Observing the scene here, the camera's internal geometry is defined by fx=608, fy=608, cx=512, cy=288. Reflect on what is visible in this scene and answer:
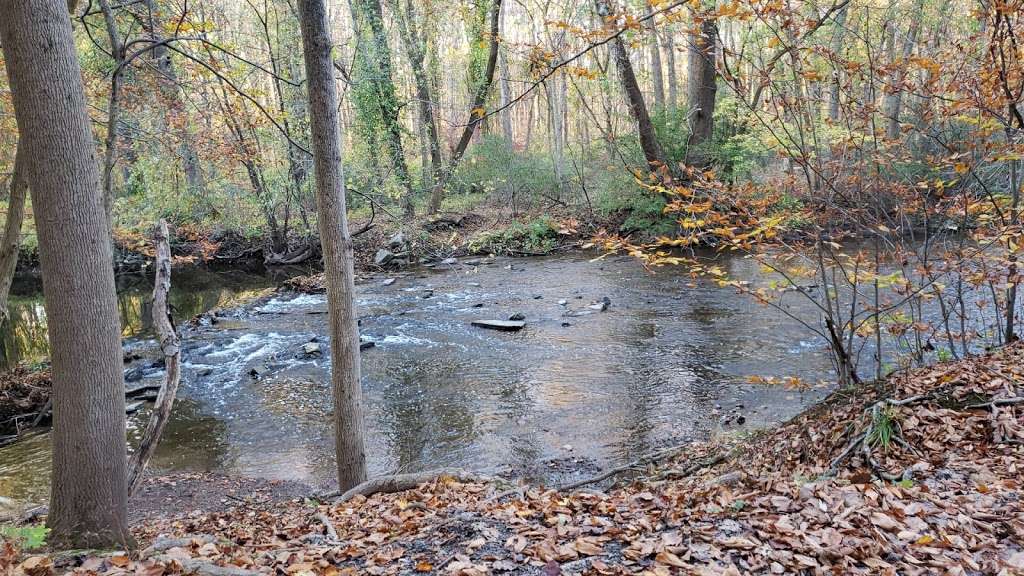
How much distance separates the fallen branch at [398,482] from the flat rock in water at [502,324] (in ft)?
20.7

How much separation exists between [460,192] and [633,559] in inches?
928

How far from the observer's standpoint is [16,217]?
6.38m

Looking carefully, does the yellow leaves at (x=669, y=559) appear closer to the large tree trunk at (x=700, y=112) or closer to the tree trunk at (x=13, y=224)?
the tree trunk at (x=13, y=224)

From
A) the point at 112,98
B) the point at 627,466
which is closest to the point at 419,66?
the point at 112,98

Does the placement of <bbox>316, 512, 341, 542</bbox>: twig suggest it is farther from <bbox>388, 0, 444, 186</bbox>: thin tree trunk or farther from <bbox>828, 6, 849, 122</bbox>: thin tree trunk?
<bbox>388, 0, 444, 186</bbox>: thin tree trunk

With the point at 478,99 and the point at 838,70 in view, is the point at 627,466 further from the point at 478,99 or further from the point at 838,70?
the point at 478,99

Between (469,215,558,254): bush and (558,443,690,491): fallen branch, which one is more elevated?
(469,215,558,254): bush

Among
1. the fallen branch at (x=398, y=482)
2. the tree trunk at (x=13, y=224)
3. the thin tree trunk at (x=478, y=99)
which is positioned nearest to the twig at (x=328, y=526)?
the fallen branch at (x=398, y=482)

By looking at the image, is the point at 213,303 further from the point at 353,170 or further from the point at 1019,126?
the point at 1019,126

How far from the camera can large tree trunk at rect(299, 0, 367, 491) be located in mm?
4793

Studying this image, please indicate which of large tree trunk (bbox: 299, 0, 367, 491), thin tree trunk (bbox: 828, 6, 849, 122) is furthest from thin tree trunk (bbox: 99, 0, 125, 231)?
thin tree trunk (bbox: 828, 6, 849, 122)

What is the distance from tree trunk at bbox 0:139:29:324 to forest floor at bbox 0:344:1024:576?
351 centimetres

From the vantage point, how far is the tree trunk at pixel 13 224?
621 cm

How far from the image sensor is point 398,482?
5.39 meters
